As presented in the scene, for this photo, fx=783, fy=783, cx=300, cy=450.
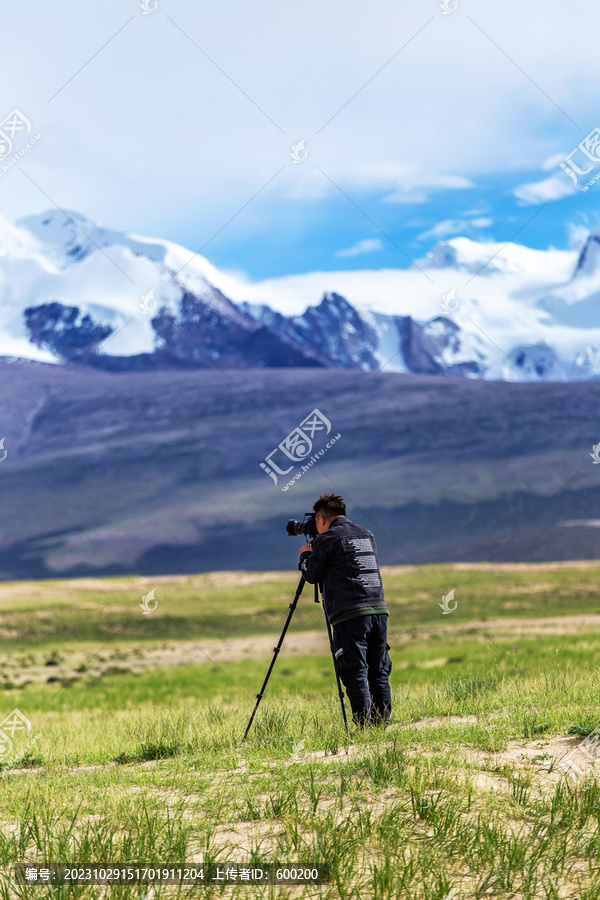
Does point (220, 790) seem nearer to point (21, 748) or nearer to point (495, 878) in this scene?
point (495, 878)

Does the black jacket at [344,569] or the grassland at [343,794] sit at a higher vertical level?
the black jacket at [344,569]

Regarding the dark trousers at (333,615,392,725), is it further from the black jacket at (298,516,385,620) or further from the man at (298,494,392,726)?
the black jacket at (298,516,385,620)

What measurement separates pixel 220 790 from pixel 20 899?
6.06 ft

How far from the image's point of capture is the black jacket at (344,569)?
310 inches

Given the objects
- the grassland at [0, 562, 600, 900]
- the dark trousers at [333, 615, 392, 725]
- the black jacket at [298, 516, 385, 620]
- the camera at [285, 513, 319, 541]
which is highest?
the camera at [285, 513, 319, 541]

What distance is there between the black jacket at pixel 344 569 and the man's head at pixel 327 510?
19cm

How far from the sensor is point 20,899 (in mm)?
4398

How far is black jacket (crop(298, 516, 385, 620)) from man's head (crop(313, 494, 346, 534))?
0.63 ft

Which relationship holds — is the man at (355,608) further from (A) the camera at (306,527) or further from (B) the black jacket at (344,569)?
(A) the camera at (306,527)

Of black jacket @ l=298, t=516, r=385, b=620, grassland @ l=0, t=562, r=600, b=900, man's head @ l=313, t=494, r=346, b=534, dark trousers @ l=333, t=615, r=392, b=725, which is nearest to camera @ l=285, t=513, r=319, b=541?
man's head @ l=313, t=494, r=346, b=534

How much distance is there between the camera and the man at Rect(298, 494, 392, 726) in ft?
25.7

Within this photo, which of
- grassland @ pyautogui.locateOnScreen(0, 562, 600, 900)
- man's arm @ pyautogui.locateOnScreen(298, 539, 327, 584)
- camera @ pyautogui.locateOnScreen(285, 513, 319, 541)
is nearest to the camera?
grassland @ pyautogui.locateOnScreen(0, 562, 600, 900)

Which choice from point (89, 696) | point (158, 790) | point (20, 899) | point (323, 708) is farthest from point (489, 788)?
point (89, 696)

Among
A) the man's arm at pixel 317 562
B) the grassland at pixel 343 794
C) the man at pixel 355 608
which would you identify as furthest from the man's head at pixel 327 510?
the grassland at pixel 343 794
